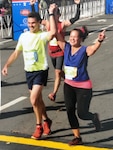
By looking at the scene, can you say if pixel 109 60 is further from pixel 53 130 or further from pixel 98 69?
pixel 53 130

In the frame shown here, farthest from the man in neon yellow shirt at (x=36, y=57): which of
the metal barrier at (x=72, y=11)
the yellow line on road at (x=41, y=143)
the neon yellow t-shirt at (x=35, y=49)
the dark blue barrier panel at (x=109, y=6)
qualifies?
the dark blue barrier panel at (x=109, y=6)

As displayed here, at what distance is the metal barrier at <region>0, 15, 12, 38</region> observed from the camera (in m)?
18.8

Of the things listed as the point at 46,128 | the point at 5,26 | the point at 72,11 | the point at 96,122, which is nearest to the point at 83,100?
the point at 96,122

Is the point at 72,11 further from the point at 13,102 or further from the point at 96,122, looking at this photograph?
the point at 96,122

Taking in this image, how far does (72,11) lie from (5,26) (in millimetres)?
7988

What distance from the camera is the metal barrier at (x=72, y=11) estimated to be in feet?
63.6

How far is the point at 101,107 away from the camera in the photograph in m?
7.34

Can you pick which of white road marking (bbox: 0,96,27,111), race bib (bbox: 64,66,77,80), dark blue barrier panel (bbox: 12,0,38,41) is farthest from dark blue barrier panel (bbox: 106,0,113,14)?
race bib (bbox: 64,66,77,80)

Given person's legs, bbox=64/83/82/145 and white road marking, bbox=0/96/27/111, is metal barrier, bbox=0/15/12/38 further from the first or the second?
person's legs, bbox=64/83/82/145

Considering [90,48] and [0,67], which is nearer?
[90,48]

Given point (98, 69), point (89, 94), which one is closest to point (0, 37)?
point (98, 69)

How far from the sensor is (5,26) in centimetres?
1959

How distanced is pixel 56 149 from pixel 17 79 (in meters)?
4.77

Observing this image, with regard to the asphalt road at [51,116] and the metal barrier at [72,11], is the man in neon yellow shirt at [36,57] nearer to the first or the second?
the asphalt road at [51,116]
